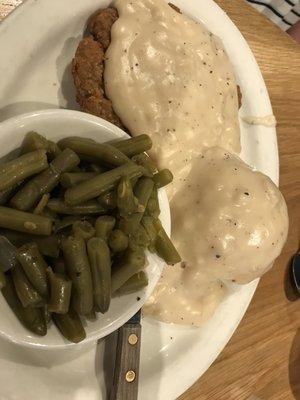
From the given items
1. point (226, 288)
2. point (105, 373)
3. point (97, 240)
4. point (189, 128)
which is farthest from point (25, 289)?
point (226, 288)

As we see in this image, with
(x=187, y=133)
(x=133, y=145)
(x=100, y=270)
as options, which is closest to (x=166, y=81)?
(x=187, y=133)

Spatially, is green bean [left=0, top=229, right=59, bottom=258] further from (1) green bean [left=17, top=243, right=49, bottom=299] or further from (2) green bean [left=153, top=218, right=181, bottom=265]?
(2) green bean [left=153, top=218, right=181, bottom=265]

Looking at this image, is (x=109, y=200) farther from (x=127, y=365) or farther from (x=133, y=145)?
(x=127, y=365)

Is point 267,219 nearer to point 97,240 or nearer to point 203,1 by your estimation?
point 97,240

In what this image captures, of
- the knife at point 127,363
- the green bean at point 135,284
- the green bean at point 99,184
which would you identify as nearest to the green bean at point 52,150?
the green bean at point 99,184

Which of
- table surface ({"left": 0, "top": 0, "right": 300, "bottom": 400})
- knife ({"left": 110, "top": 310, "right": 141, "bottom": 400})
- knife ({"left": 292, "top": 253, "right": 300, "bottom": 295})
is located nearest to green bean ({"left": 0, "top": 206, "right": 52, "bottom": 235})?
knife ({"left": 110, "top": 310, "right": 141, "bottom": 400})

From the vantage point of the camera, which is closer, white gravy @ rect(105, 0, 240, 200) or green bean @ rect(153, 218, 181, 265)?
green bean @ rect(153, 218, 181, 265)
